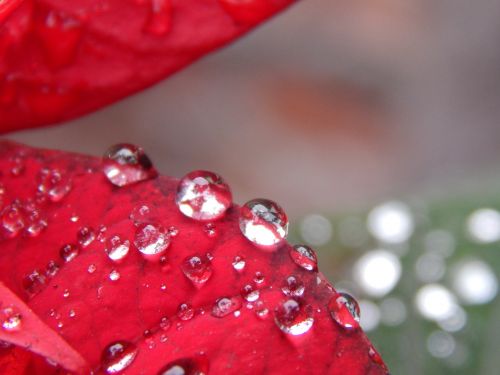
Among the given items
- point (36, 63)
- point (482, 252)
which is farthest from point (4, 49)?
point (482, 252)

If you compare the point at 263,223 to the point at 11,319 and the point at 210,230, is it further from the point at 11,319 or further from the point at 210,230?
the point at 11,319

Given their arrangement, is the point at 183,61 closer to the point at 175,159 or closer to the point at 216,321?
the point at 216,321

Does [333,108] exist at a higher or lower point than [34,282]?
lower

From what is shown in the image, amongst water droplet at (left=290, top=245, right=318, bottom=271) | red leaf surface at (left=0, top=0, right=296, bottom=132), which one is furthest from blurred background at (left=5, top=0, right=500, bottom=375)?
water droplet at (left=290, top=245, right=318, bottom=271)

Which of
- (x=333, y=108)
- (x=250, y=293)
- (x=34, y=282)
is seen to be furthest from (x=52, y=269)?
(x=333, y=108)

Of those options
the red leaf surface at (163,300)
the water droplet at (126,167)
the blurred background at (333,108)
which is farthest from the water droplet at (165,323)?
the blurred background at (333,108)

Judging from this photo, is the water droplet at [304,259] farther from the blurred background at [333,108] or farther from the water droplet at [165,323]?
the blurred background at [333,108]
